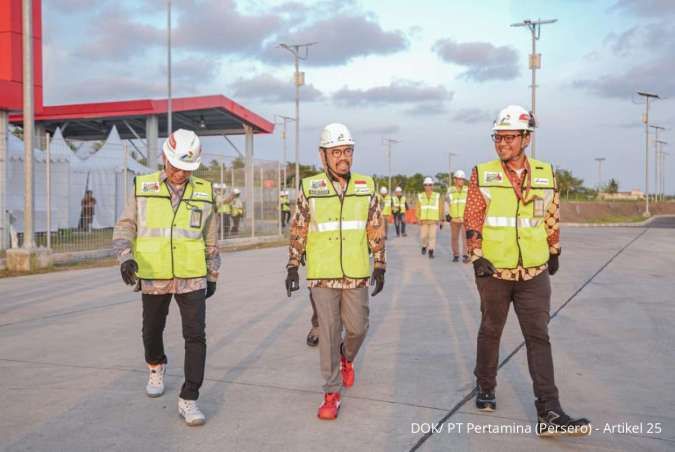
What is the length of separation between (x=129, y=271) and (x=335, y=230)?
136 cm

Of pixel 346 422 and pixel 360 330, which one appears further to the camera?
pixel 360 330

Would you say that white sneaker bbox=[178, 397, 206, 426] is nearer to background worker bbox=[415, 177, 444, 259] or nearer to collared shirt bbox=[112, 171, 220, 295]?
collared shirt bbox=[112, 171, 220, 295]

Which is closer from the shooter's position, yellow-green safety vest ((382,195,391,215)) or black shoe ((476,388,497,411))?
black shoe ((476,388,497,411))

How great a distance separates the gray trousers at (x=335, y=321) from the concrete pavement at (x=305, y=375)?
0.31m

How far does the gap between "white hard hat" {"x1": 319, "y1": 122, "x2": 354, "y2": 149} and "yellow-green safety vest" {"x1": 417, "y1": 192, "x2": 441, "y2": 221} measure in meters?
11.0

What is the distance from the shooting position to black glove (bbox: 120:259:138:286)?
4.28m

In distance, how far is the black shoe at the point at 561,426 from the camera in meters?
4.01

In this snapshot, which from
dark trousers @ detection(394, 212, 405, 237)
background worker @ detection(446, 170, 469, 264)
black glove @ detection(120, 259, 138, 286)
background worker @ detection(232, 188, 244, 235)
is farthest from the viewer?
dark trousers @ detection(394, 212, 405, 237)

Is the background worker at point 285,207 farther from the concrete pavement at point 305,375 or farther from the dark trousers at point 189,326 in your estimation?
the dark trousers at point 189,326

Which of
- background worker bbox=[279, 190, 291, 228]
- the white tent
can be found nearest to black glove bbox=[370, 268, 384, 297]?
the white tent

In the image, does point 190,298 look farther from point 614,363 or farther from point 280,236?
point 280,236

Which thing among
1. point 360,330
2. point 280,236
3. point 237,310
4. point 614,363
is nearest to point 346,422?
point 360,330

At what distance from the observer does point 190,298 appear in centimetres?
445

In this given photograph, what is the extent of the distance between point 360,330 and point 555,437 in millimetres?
1416
